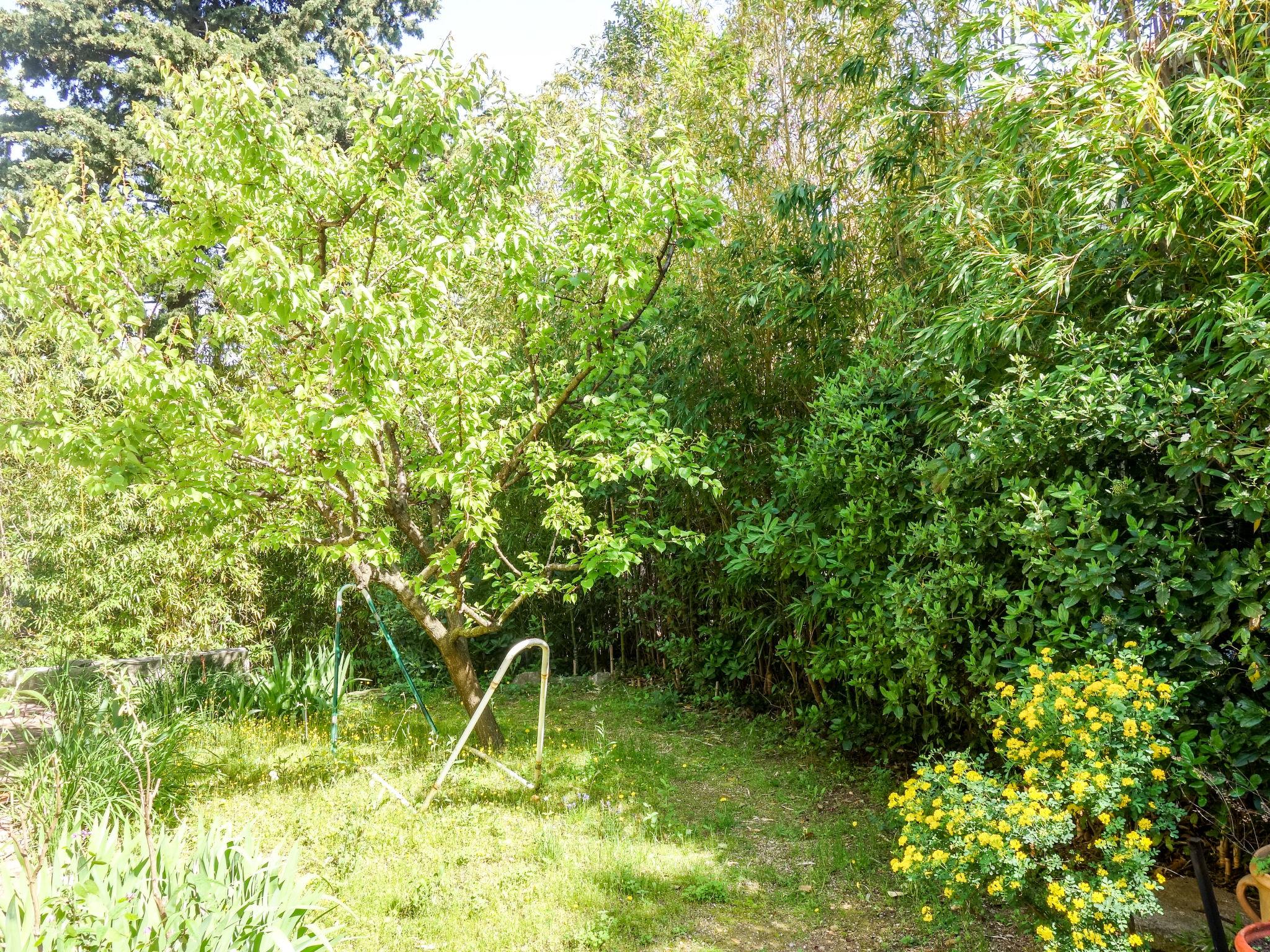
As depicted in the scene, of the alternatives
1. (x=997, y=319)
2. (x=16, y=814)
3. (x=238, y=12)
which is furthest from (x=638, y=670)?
(x=238, y=12)

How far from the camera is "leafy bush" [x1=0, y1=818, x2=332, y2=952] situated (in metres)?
1.47

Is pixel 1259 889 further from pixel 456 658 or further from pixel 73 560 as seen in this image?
pixel 73 560

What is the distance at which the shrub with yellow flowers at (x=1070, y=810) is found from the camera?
1.84 metres

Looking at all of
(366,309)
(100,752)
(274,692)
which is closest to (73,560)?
(274,692)

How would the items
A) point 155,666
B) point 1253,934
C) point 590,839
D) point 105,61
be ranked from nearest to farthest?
point 1253,934
point 590,839
point 155,666
point 105,61

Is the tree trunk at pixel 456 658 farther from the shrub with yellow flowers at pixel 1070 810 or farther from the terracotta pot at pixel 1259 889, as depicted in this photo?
the terracotta pot at pixel 1259 889

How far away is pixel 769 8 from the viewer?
464 cm

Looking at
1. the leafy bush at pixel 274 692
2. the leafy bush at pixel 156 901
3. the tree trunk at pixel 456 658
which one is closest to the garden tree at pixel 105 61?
the leafy bush at pixel 274 692

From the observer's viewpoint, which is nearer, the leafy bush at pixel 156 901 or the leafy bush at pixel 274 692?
the leafy bush at pixel 156 901

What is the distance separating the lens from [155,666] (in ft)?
16.2

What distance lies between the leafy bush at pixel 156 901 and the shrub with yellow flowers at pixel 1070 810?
5.37ft

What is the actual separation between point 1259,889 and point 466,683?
11.2 ft

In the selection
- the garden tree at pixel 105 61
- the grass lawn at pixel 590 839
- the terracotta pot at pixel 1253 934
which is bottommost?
the grass lawn at pixel 590 839

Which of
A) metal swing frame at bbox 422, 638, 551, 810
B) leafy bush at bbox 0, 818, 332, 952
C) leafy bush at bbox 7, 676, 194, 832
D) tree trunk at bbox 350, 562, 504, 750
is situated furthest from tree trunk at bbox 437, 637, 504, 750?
leafy bush at bbox 0, 818, 332, 952
